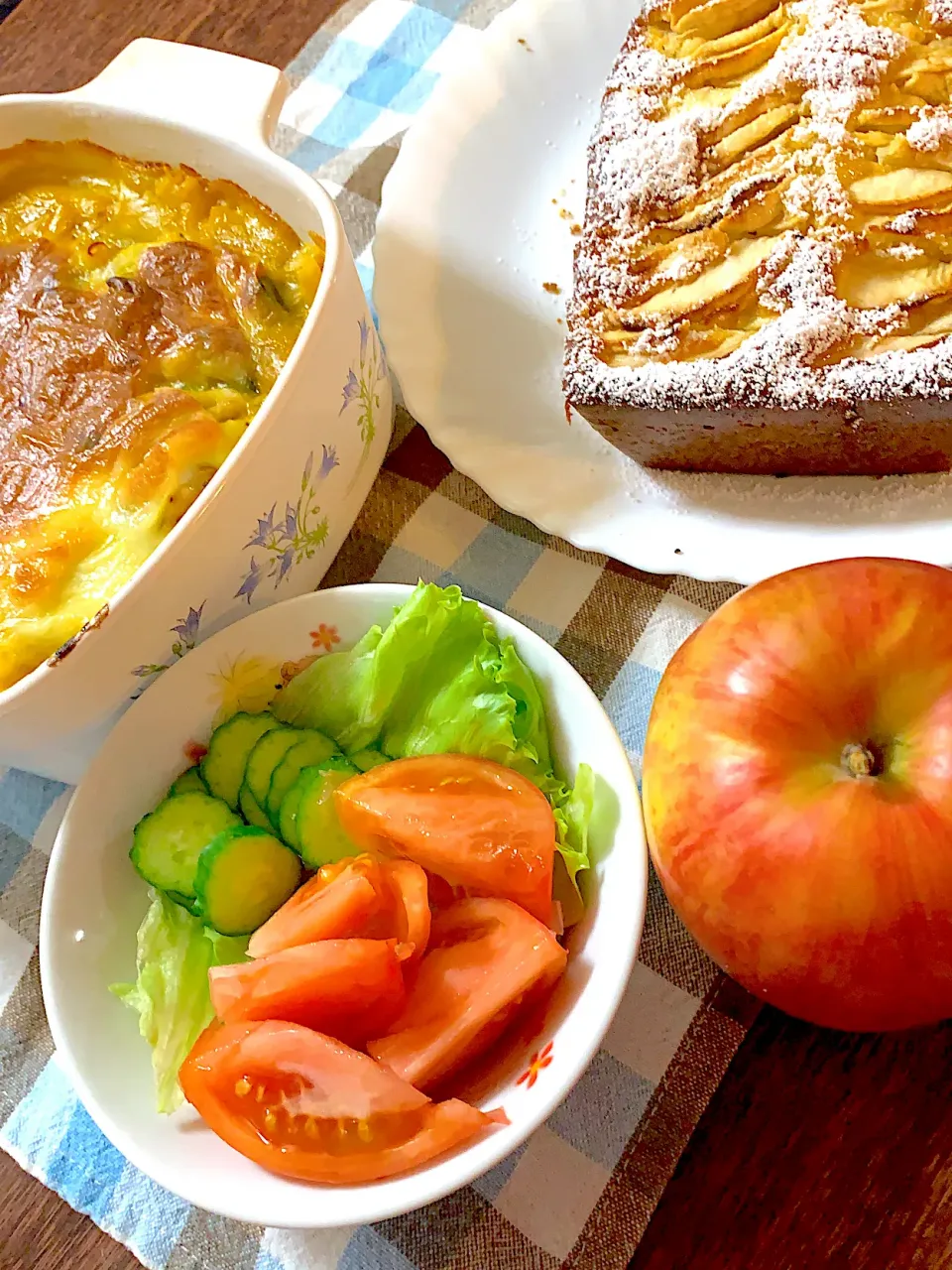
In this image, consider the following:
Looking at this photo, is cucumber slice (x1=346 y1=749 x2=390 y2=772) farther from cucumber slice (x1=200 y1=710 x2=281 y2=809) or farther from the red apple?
the red apple

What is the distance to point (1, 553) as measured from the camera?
820mm

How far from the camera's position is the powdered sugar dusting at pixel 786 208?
85cm

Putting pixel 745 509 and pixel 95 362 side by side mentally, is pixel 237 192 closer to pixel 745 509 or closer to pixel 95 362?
pixel 95 362

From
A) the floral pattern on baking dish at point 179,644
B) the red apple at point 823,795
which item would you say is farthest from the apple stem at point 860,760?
the floral pattern on baking dish at point 179,644

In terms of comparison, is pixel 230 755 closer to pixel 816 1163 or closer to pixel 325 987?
pixel 325 987

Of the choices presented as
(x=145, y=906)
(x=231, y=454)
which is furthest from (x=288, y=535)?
(x=145, y=906)

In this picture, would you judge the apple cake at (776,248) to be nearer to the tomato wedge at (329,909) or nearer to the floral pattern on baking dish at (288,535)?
the floral pattern on baking dish at (288,535)

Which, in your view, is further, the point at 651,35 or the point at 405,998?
the point at 651,35

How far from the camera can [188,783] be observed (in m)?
0.84

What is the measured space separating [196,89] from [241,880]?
2.32 ft

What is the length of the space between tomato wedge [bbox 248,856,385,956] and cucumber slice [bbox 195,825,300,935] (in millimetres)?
28

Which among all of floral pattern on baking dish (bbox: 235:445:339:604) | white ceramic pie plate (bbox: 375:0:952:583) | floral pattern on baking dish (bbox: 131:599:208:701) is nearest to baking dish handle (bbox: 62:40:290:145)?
white ceramic pie plate (bbox: 375:0:952:583)

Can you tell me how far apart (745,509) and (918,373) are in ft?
0.59

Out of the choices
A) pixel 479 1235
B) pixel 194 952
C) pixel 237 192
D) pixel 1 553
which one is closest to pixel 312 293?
pixel 237 192
